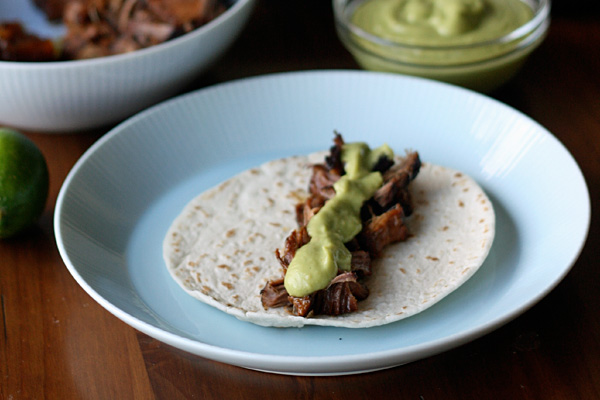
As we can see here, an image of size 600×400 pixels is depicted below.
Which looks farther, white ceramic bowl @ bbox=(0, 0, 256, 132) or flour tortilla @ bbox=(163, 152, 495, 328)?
white ceramic bowl @ bbox=(0, 0, 256, 132)

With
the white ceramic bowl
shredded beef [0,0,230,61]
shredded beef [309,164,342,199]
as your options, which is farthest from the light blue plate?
shredded beef [0,0,230,61]

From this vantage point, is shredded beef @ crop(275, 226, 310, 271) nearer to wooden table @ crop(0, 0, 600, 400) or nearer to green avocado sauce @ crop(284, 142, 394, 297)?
green avocado sauce @ crop(284, 142, 394, 297)

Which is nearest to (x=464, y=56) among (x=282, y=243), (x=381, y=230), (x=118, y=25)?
(x=381, y=230)

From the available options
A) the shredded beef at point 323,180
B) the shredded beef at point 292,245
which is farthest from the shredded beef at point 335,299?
the shredded beef at point 323,180

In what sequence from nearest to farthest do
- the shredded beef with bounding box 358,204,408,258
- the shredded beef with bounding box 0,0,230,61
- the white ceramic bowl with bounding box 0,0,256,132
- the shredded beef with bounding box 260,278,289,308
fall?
the shredded beef with bounding box 260,278,289,308
the shredded beef with bounding box 358,204,408,258
the white ceramic bowl with bounding box 0,0,256,132
the shredded beef with bounding box 0,0,230,61

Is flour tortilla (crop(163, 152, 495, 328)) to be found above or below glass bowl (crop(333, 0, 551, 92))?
below

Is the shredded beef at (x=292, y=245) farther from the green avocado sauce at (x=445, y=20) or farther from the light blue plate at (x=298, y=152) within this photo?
the green avocado sauce at (x=445, y=20)

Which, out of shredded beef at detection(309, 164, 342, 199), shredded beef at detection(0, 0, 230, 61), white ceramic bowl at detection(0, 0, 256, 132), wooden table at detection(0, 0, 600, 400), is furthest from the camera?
shredded beef at detection(0, 0, 230, 61)

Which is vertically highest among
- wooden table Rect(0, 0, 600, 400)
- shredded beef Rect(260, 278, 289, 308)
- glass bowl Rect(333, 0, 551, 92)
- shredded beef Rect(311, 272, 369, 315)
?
glass bowl Rect(333, 0, 551, 92)
